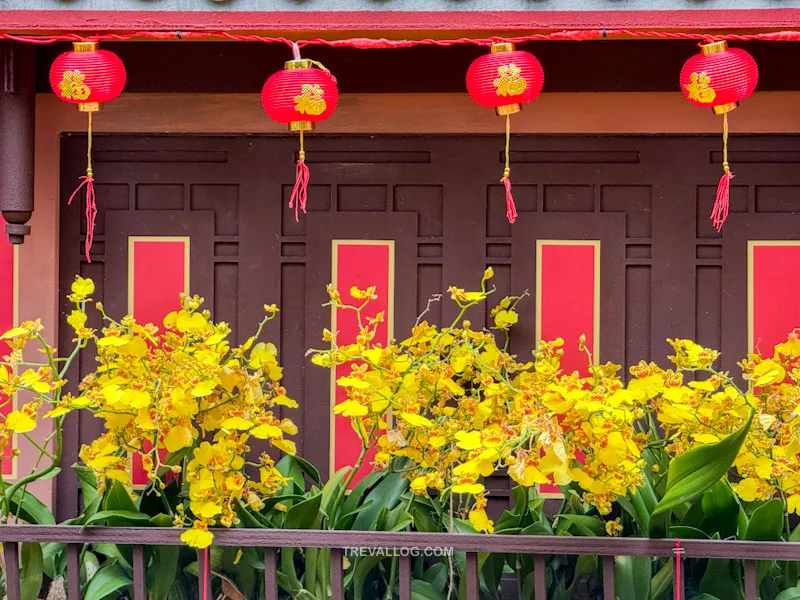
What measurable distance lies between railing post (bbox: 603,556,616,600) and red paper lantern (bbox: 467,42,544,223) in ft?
5.32

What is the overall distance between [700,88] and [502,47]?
71cm

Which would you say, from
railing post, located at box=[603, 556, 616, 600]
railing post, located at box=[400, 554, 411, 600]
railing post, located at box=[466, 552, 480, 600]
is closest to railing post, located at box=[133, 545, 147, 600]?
railing post, located at box=[400, 554, 411, 600]

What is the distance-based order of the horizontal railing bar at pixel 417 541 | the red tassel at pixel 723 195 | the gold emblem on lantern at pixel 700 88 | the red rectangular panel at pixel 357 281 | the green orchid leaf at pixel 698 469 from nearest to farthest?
the green orchid leaf at pixel 698 469 < the horizontal railing bar at pixel 417 541 < the gold emblem on lantern at pixel 700 88 < the red tassel at pixel 723 195 < the red rectangular panel at pixel 357 281

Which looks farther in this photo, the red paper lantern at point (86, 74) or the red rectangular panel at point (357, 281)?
the red rectangular panel at point (357, 281)

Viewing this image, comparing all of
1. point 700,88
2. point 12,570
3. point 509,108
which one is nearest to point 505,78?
point 509,108

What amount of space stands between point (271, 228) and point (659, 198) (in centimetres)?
169

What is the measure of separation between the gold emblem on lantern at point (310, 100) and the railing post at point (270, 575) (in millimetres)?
1563

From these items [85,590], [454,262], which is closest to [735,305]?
[454,262]

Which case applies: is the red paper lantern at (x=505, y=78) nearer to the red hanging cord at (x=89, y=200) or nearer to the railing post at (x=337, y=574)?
the red hanging cord at (x=89, y=200)

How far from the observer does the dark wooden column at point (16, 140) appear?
363 cm

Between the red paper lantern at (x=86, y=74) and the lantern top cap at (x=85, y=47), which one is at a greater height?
the lantern top cap at (x=85, y=47)

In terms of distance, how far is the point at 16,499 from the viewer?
11.3 ft

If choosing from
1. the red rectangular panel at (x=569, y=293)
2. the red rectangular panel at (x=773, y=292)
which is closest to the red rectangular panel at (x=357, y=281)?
the red rectangular panel at (x=569, y=293)

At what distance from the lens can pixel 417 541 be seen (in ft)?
10.5
